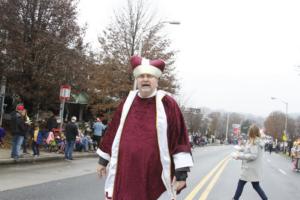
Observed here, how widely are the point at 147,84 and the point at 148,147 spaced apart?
587 millimetres

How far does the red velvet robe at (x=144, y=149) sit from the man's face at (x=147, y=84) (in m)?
0.08

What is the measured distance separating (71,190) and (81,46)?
45.3ft

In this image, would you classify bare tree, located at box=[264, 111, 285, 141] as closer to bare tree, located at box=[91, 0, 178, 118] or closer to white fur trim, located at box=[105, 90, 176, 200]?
bare tree, located at box=[91, 0, 178, 118]

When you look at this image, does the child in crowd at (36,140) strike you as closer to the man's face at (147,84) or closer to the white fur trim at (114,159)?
the white fur trim at (114,159)

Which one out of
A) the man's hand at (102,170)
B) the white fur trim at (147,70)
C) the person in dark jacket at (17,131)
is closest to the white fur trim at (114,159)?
the man's hand at (102,170)

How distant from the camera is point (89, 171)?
1557cm

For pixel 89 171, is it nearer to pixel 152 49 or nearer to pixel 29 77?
pixel 29 77

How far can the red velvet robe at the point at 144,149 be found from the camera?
14.4 feet

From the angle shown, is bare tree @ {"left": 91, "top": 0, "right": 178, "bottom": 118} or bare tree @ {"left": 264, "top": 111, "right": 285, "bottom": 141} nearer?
bare tree @ {"left": 91, "top": 0, "right": 178, "bottom": 118}

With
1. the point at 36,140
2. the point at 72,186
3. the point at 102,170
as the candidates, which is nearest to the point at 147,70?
the point at 102,170

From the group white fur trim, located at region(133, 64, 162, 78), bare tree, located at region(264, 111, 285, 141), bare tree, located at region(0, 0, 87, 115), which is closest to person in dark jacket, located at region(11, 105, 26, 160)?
bare tree, located at region(0, 0, 87, 115)

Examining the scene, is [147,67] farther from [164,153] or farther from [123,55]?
[123,55]

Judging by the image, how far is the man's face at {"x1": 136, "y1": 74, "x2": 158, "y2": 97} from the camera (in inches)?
180

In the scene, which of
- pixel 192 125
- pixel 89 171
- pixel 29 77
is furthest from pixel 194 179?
pixel 192 125
